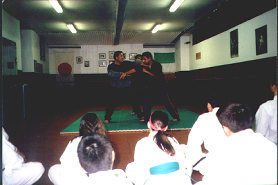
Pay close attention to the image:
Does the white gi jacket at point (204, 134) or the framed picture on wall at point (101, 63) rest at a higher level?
the framed picture on wall at point (101, 63)

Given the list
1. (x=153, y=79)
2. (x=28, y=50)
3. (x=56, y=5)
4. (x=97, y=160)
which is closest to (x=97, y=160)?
(x=97, y=160)

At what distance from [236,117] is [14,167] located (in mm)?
1582

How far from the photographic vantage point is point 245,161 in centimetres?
117

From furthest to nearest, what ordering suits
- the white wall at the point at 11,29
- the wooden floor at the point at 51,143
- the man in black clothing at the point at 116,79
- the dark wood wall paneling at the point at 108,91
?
the white wall at the point at 11,29 → the dark wood wall paneling at the point at 108,91 → the man in black clothing at the point at 116,79 → the wooden floor at the point at 51,143

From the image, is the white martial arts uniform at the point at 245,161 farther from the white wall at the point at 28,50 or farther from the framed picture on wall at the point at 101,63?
the framed picture on wall at the point at 101,63

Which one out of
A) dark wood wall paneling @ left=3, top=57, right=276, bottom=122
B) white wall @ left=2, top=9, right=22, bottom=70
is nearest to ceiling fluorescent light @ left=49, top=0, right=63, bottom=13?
white wall @ left=2, top=9, right=22, bottom=70

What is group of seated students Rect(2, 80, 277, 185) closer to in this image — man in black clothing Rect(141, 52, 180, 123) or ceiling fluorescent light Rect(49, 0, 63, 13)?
man in black clothing Rect(141, 52, 180, 123)

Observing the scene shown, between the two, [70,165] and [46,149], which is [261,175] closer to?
[70,165]

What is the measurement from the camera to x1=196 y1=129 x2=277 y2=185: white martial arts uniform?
1.13 meters

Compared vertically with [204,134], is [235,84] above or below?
above

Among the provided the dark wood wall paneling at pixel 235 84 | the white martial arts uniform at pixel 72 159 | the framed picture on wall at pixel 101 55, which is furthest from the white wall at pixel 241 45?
the framed picture on wall at pixel 101 55

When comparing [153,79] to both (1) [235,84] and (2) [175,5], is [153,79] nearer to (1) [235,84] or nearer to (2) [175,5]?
(1) [235,84]

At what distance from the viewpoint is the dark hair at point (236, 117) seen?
4.37 feet

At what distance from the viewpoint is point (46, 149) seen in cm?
300
